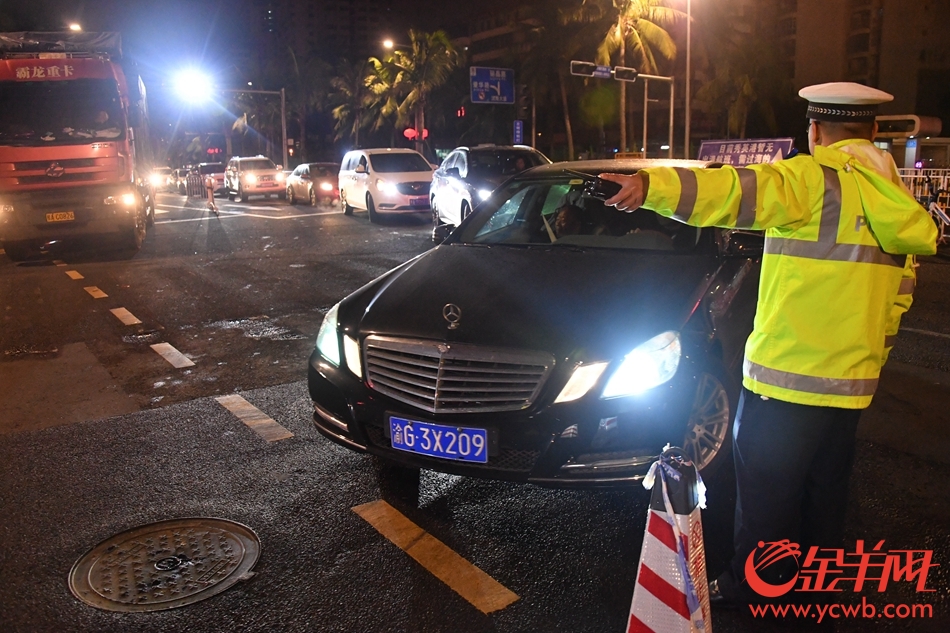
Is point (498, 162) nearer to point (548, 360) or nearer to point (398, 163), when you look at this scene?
point (398, 163)

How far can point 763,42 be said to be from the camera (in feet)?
182

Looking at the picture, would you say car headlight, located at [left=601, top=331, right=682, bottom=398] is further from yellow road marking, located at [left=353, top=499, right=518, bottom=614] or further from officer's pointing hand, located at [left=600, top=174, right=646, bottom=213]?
officer's pointing hand, located at [left=600, top=174, right=646, bottom=213]

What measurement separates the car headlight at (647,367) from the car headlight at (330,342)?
1442 millimetres

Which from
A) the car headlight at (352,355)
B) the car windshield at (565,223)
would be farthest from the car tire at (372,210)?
the car headlight at (352,355)

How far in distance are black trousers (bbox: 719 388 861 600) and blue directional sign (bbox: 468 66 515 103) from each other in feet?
115


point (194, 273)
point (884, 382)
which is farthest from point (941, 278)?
point (194, 273)

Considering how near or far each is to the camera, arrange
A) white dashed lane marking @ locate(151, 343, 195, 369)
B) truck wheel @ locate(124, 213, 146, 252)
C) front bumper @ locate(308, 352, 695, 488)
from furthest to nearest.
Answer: truck wheel @ locate(124, 213, 146, 252)
white dashed lane marking @ locate(151, 343, 195, 369)
front bumper @ locate(308, 352, 695, 488)

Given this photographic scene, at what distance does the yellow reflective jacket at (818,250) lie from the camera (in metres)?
2.53

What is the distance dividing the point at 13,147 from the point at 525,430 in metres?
13.1

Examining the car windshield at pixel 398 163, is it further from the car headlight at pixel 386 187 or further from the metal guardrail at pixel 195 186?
the metal guardrail at pixel 195 186

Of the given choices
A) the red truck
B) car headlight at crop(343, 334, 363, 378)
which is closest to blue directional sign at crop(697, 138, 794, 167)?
the red truck

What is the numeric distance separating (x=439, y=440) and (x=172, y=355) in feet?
14.9

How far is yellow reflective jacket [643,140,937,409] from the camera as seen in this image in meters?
2.53

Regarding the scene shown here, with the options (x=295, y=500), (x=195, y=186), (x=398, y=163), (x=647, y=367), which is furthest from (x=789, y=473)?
(x=195, y=186)
